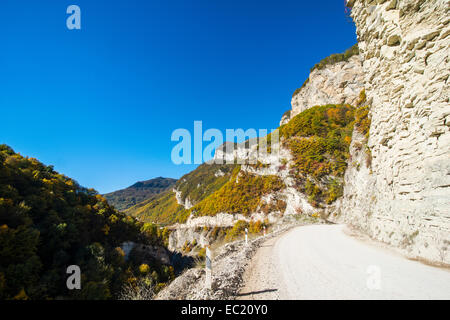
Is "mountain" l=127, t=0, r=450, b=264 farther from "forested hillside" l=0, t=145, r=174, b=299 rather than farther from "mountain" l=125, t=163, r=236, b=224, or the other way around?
"mountain" l=125, t=163, r=236, b=224

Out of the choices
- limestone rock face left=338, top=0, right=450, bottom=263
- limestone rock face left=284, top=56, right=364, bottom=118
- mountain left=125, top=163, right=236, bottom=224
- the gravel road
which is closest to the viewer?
the gravel road

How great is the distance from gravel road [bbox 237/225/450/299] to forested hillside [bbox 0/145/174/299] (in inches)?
206

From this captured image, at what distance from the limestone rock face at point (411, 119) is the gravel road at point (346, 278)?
123 cm

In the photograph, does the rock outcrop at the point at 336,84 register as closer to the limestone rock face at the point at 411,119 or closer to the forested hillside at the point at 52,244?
the limestone rock face at the point at 411,119

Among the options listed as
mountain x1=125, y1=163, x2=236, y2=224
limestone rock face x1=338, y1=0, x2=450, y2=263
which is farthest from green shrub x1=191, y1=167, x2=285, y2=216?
mountain x1=125, y1=163, x2=236, y2=224

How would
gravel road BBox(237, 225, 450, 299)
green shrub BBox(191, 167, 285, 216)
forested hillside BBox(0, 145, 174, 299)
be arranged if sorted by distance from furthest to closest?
green shrub BBox(191, 167, 285, 216) → forested hillside BBox(0, 145, 174, 299) → gravel road BBox(237, 225, 450, 299)

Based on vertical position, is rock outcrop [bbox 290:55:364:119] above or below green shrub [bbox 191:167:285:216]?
above

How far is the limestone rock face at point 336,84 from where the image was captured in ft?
142

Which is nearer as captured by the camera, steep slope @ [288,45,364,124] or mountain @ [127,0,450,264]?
mountain @ [127,0,450,264]

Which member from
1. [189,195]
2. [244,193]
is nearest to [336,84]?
[244,193]

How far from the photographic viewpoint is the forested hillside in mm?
6656

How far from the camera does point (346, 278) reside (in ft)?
13.6
